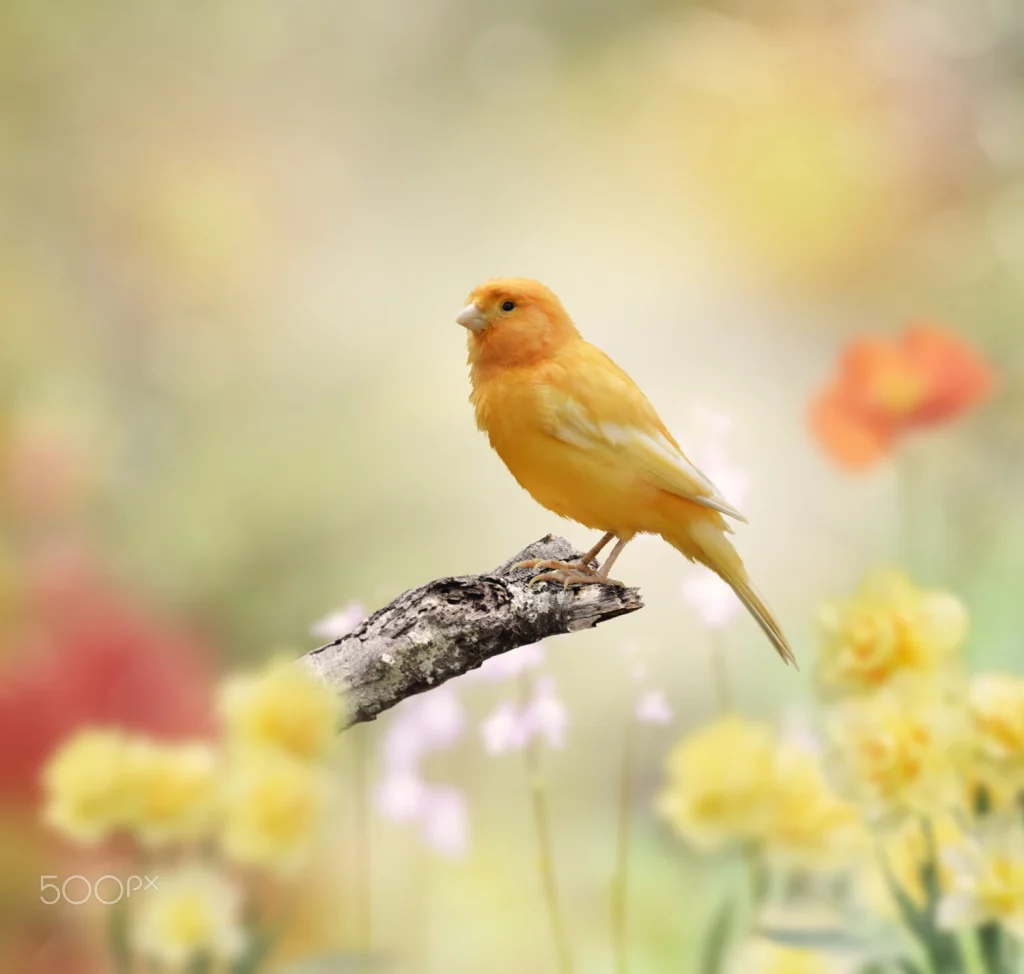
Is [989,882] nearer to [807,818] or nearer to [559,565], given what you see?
[807,818]

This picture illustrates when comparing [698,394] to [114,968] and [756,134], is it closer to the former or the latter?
[756,134]

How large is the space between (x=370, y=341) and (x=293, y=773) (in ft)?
2.48

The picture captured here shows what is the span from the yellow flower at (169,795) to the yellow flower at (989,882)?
0.88 metres

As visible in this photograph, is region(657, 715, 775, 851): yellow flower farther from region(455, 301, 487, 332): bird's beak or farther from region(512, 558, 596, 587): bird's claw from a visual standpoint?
region(455, 301, 487, 332): bird's beak

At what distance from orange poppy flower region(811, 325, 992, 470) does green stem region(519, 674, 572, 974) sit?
65cm

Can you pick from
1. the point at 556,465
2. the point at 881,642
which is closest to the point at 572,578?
the point at 556,465

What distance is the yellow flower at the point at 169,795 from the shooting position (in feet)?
4.00

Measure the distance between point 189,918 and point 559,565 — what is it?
23.0 inches

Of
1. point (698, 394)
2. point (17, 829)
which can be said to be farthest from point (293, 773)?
point (698, 394)

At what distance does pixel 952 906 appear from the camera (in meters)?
1.33

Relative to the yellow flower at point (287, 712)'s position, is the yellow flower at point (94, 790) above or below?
below
